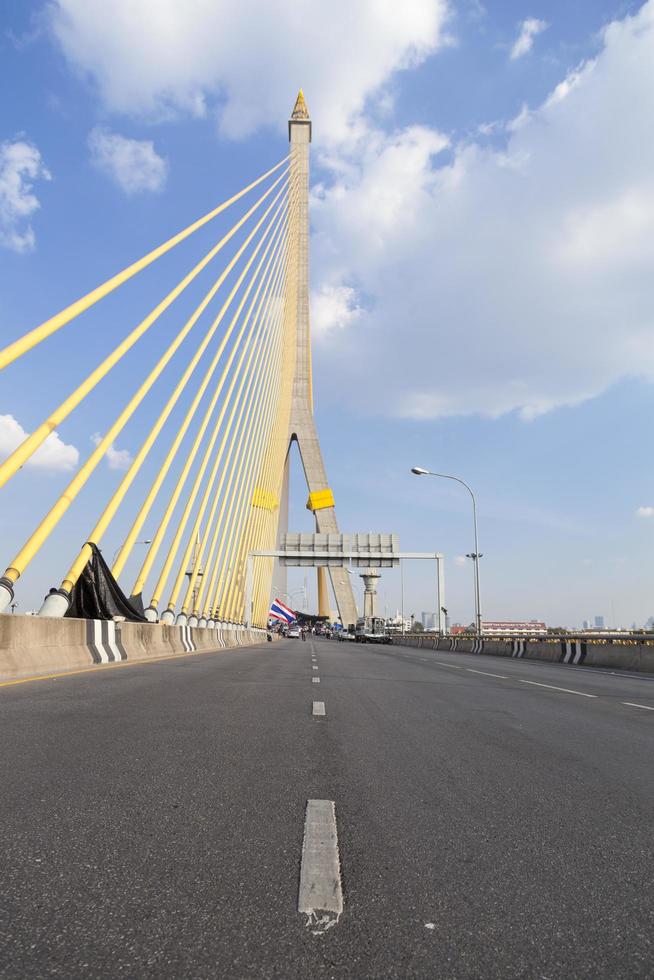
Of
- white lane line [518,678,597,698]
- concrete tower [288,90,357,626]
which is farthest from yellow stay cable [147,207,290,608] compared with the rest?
concrete tower [288,90,357,626]

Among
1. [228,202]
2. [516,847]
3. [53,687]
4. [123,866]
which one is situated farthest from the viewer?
[228,202]

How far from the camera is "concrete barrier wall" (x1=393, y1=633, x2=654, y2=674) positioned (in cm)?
2377

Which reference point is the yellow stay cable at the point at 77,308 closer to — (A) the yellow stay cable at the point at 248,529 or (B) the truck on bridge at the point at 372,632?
(A) the yellow stay cable at the point at 248,529

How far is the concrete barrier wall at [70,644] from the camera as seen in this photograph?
11070mm

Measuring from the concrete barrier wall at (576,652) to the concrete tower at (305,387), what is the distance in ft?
68.4

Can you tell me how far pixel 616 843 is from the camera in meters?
3.68

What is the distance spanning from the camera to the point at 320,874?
9.84 feet

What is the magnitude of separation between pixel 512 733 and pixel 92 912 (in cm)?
553

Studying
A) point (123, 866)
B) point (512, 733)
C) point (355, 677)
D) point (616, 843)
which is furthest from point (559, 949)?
point (355, 677)

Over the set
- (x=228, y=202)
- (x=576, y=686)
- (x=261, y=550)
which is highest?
(x=228, y=202)

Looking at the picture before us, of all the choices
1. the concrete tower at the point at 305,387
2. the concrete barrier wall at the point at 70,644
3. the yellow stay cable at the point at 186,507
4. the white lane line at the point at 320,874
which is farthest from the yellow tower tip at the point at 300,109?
the white lane line at the point at 320,874

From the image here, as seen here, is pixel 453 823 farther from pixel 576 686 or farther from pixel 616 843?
pixel 576 686

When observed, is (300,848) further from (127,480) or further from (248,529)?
(248,529)

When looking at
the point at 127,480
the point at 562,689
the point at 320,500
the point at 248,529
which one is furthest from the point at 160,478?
the point at 320,500
